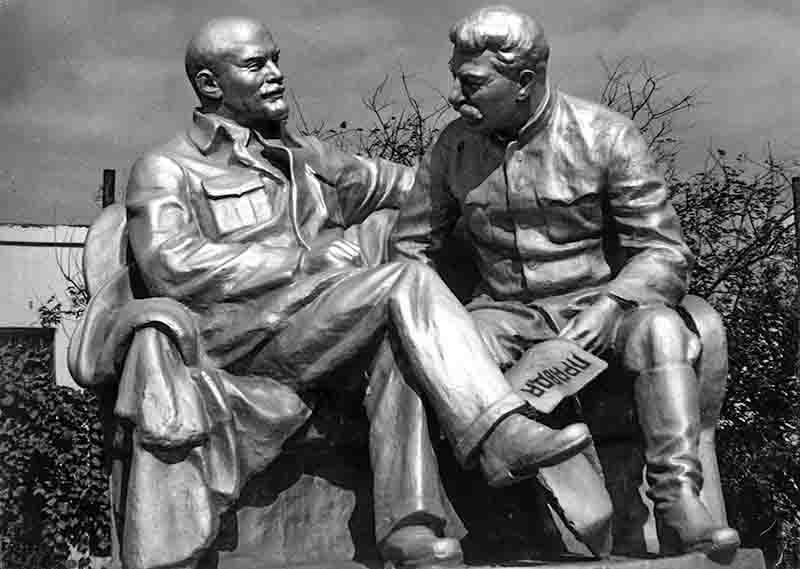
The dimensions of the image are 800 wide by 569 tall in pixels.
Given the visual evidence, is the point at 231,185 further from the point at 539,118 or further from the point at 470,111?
the point at 539,118

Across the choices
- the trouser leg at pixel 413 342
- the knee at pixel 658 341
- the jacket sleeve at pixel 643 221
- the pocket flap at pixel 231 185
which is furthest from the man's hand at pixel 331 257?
the knee at pixel 658 341

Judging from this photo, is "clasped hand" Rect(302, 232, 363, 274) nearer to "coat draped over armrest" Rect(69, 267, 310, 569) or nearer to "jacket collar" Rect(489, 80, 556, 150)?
"coat draped over armrest" Rect(69, 267, 310, 569)

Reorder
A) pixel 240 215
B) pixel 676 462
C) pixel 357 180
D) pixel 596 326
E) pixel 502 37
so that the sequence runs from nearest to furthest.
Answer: pixel 676 462
pixel 596 326
pixel 502 37
pixel 240 215
pixel 357 180

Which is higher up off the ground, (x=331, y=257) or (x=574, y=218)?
(x=574, y=218)

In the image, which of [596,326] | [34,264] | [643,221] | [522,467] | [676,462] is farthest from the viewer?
[34,264]

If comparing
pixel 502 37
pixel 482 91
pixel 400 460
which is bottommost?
pixel 400 460

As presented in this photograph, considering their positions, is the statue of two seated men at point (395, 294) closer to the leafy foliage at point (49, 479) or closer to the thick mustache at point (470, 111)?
the thick mustache at point (470, 111)

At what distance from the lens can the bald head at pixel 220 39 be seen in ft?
17.2

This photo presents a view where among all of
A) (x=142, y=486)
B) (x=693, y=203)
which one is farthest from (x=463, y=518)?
(x=693, y=203)

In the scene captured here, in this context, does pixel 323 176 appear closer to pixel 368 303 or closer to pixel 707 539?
pixel 368 303

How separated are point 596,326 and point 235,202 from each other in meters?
1.40

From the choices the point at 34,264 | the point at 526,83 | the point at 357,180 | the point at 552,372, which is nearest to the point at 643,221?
the point at 526,83

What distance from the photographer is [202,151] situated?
5.26 metres

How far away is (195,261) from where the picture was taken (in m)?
4.73
